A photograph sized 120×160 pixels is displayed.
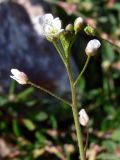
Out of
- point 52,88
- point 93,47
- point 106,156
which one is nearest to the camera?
point 93,47

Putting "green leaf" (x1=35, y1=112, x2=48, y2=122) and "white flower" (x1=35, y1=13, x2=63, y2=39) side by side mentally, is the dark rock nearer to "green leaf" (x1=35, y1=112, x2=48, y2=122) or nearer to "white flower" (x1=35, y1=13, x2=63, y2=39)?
"green leaf" (x1=35, y1=112, x2=48, y2=122)

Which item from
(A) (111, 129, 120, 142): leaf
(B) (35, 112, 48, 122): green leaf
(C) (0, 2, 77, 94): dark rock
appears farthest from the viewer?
(C) (0, 2, 77, 94): dark rock

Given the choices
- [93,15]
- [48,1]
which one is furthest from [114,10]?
[48,1]

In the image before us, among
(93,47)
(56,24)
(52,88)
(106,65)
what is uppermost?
(106,65)

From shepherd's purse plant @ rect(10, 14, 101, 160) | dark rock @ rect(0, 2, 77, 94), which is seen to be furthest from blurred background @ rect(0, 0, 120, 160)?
shepherd's purse plant @ rect(10, 14, 101, 160)

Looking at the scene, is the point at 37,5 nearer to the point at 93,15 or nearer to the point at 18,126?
the point at 93,15

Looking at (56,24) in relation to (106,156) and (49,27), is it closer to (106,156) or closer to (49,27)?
(49,27)

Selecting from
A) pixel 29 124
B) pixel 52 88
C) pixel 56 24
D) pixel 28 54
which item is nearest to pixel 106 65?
pixel 52 88

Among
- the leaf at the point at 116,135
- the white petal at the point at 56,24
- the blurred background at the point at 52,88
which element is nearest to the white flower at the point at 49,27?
the white petal at the point at 56,24

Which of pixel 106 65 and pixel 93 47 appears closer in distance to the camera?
pixel 93 47
